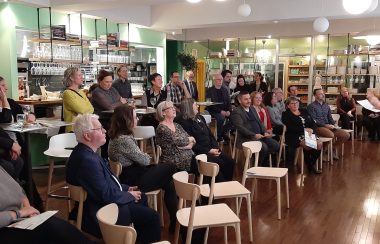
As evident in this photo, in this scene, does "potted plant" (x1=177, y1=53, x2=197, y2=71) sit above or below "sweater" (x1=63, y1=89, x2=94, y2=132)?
above

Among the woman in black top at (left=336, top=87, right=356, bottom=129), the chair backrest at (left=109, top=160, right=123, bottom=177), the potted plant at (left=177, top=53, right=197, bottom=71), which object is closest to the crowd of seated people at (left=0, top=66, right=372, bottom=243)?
the chair backrest at (left=109, top=160, right=123, bottom=177)

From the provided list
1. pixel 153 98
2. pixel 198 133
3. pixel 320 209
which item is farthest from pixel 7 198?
pixel 153 98

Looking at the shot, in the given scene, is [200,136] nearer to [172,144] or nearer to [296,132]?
[172,144]

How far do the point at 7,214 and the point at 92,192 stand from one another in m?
0.51

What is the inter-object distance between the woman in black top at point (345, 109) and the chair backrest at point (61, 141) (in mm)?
6322

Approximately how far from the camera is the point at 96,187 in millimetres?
2523

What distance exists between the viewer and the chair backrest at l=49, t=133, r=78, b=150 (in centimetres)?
407

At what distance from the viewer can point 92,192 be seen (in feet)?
8.33

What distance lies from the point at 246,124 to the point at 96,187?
331 centimetres

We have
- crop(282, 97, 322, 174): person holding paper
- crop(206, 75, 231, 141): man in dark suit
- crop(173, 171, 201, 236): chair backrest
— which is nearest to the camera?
crop(173, 171, 201, 236): chair backrest

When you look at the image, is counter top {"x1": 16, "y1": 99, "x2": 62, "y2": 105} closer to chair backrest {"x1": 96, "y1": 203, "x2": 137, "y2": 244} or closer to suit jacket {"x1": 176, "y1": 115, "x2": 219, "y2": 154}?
suit jacket {"x1": 176, "y1": 115, "x2": 219, "y2": 154}

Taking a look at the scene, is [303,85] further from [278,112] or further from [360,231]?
[360,231]

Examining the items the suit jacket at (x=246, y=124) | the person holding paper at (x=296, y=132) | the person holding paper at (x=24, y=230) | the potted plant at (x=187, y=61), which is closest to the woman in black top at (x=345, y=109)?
the person holding paper at (x=296, y=132)

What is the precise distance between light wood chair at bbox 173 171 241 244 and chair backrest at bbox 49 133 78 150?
186 centimetres
